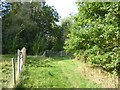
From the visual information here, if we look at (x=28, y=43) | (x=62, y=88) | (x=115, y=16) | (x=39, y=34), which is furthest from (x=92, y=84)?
(x=39, y=34)

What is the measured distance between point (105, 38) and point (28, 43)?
6048 millimetres

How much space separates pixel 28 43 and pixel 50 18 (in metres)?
3.42

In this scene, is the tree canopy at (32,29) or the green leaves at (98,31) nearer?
the green leaves at (98,31)

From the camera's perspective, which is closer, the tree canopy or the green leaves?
the green leaves

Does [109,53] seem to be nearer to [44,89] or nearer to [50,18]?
[44,89]

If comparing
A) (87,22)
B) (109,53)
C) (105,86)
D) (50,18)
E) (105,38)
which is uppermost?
(50,18)

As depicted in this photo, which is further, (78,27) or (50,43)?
(50,43)

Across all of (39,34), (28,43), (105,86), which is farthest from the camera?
(39,34)

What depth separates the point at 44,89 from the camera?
3.44m

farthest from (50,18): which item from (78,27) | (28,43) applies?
(78,27)

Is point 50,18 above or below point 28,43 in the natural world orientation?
above

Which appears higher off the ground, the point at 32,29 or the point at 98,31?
the point at 32,29

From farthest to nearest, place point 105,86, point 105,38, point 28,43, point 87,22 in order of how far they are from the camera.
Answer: point 28,43, point 87,22, point 105,38, point 105,86

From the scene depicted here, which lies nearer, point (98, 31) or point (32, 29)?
point (98, 31)
